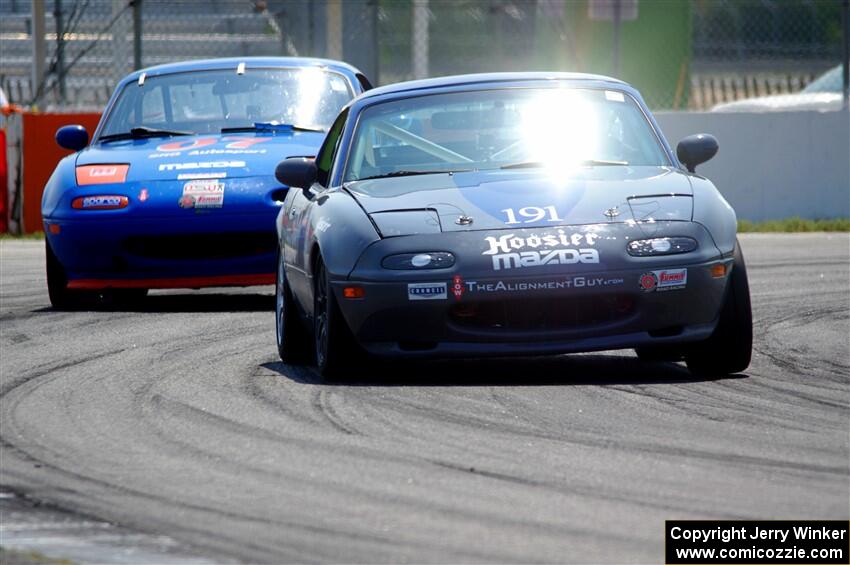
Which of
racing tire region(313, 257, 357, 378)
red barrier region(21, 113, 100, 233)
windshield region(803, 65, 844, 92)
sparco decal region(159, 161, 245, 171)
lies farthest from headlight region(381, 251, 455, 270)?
windshield region(803, 65, 844, 92)

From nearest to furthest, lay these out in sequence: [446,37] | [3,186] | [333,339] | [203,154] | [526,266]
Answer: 1. [526,266]
2. [333,339]
3. [203,154]
4. [3,186]
5. [446,37]

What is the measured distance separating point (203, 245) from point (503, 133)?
274 centimetres

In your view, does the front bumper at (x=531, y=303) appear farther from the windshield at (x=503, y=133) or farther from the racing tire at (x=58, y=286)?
the racing tire at (x=58, y=286)

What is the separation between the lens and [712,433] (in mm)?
5500

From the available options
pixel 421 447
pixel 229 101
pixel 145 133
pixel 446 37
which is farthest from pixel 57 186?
pixel 446 37

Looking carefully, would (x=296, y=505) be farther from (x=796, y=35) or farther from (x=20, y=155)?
(x=796, y=35)

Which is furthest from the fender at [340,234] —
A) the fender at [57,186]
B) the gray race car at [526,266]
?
the fender at [57,186]

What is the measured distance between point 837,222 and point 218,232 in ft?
26.0

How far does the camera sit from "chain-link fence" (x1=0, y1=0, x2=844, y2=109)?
17344 millimetres

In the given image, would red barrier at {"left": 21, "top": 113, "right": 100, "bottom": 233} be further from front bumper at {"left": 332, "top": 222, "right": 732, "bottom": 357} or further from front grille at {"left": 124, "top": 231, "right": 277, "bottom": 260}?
front bumper at {"left": 332, "top": 222, "right": 732, "bottom": 357}

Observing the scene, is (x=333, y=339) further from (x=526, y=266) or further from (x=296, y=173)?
(x=296, y=173)

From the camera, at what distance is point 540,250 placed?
6.62 meters

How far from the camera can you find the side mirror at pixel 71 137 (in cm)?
1083

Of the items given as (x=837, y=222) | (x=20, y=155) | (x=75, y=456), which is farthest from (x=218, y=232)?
(x=837, y=222)
